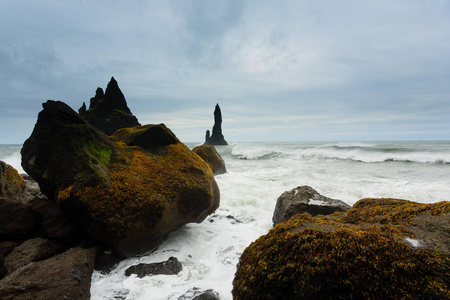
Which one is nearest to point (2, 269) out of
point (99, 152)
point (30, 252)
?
point (30, 252)

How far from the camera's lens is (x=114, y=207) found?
14.0 ft

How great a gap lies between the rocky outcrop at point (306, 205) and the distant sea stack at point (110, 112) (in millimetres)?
38048

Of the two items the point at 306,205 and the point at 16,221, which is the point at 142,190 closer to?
the point at 16,221

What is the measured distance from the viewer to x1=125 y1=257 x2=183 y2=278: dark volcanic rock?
386 cm

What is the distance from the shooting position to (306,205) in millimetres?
5414

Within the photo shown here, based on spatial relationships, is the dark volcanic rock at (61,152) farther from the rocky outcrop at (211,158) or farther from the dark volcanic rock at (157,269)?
the rocky outcrop at (211,158)

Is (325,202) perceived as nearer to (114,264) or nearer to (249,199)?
(249,199)

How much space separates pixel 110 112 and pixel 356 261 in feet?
143

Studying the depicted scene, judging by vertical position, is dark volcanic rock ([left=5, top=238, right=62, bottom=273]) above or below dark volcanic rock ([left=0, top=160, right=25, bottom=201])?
below

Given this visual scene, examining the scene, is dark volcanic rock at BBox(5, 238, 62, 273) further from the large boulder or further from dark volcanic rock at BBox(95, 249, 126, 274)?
dark volcanic rock at BBox(95, 249, 126, 274)

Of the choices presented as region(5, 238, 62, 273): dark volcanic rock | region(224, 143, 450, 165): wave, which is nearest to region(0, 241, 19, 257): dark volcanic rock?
region(5, 238, 62, 273): dark volcanic rock

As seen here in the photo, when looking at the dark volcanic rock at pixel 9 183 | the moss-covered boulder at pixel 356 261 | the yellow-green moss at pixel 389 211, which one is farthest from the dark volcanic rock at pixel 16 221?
the yellow-green moss at pixel 389 211

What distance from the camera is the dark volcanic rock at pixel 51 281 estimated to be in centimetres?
274

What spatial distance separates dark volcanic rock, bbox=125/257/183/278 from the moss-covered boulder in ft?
6.06
